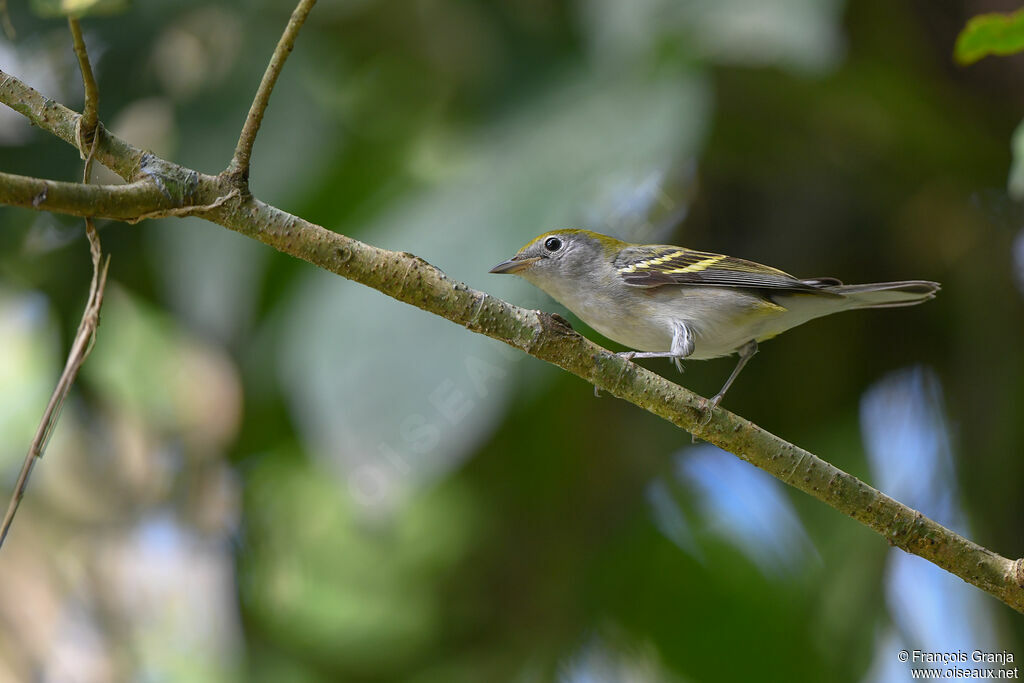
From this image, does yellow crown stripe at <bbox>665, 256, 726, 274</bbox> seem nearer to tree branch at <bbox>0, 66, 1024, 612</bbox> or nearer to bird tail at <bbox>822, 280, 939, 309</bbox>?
bird tail at <bbox>822, 280, 939, 309</bbox>

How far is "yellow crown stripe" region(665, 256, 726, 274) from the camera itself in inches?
86.9

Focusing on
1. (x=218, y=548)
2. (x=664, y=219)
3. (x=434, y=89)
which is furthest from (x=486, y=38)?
(x=218, y=548)

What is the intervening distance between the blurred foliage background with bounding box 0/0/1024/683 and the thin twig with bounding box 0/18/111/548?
148cm

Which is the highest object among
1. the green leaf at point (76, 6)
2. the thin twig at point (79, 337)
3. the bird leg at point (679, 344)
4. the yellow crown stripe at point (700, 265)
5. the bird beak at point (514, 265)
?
the bird beak at point (514, 265)

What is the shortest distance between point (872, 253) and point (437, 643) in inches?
102

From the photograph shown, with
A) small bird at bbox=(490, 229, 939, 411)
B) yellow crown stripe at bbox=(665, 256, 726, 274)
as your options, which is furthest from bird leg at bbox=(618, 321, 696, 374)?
yellow crown stripe at bbox=(665, 256, 726, 274)

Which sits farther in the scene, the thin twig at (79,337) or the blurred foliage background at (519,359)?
the blurred foliage background at (519,359)

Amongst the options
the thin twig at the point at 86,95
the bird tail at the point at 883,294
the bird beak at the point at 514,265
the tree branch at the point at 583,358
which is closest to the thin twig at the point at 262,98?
the tree branch at the point at 583,358

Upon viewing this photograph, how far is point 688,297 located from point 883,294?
1.37ft

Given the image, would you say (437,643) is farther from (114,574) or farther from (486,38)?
(486,38)

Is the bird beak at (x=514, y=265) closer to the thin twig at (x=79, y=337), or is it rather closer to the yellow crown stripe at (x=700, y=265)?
the yellow crown stripe at (x=700, y=265)

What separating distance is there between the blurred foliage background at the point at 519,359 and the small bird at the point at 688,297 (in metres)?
0.47

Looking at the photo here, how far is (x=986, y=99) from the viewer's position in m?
3.84

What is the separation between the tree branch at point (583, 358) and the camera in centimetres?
137
